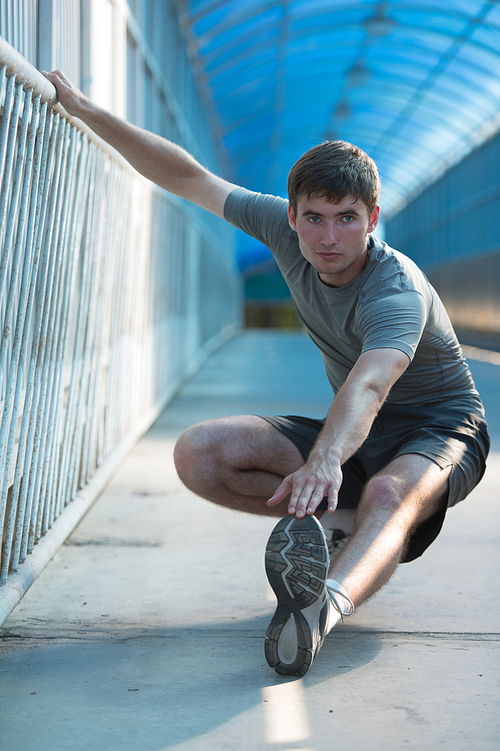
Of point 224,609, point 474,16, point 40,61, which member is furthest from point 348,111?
point 224,609

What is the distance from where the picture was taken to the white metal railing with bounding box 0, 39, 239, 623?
9.14 ft

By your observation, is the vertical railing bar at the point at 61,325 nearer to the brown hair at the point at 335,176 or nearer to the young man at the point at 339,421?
the young man at the point at 339,421

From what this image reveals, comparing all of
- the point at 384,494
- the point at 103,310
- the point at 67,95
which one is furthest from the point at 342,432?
the point at 103,310

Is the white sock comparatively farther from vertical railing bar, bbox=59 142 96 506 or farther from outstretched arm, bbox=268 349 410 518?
vertical railing bar, bbox=59 142 96 506

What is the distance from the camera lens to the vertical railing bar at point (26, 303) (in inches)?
114

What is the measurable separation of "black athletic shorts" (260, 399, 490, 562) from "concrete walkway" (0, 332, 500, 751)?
39cm

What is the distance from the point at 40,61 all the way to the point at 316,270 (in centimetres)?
197

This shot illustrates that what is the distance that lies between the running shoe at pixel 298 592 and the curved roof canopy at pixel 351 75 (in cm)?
1349

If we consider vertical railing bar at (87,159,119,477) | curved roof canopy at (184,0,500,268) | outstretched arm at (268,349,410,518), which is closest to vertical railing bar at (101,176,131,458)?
vertical railing bar at (87,159,119,477)

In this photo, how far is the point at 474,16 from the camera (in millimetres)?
17969

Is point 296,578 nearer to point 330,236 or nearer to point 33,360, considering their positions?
point 330,236

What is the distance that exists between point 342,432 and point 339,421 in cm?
4

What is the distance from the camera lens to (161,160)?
3.65m

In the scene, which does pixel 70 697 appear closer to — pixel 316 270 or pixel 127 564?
pixel 127 564
